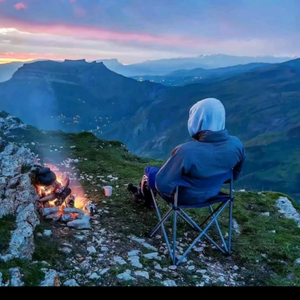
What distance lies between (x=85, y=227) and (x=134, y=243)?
838mm

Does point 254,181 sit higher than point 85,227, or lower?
lower

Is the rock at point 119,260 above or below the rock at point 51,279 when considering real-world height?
below

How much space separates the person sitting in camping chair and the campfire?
5.80 ft

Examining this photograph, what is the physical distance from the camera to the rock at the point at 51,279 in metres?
3.40

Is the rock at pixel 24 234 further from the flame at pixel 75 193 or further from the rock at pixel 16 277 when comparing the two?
the flame at pixel 75 193

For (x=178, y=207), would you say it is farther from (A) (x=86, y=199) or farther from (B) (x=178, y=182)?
(A) (x=86, y=199)

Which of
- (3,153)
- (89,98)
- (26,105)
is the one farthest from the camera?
(89,98)

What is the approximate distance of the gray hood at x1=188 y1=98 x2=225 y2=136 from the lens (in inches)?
169

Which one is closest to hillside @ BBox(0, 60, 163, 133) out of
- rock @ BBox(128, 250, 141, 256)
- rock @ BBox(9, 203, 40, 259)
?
rock @ BBox(9, 203, 40, 259)

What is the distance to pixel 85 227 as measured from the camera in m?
5.20

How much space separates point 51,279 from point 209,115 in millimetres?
2602

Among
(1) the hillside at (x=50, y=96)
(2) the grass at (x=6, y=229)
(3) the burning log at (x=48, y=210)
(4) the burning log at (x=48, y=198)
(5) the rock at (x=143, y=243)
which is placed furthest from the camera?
(1) the hillside at (x=50, y=96)

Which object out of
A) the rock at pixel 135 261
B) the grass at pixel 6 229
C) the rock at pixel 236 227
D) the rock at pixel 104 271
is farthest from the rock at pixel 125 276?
the rock at pixel 236 227

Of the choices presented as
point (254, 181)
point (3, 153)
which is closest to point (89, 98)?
point (254, 181)
